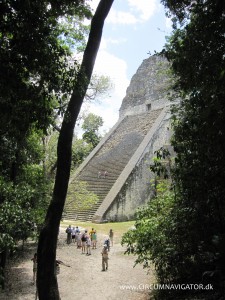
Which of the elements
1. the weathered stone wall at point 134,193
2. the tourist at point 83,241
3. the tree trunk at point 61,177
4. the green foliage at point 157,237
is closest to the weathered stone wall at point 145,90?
the weathered stone wall at point 134,193

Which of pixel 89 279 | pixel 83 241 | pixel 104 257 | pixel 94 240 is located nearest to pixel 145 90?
pixel 94 240

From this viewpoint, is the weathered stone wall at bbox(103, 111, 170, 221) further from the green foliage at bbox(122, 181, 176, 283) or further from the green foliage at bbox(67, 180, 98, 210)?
the green foliage at bbox(122, 181, 176, 283)

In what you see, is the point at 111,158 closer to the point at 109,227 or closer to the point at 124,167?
the point at 124,167

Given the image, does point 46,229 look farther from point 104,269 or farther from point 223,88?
point 104,269

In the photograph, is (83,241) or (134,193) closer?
(83,241)

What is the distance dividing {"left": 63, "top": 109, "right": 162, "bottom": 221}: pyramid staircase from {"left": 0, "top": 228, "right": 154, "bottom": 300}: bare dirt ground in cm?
514

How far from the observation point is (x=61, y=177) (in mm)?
4176

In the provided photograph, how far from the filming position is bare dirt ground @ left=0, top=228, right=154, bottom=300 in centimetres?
778

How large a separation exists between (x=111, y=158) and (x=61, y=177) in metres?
18.8

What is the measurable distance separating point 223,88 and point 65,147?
218 cm

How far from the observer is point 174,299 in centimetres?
557

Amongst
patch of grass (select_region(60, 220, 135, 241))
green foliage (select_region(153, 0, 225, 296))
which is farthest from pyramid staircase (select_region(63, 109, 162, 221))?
green foliage (select_region(153, 0, 225, 296))

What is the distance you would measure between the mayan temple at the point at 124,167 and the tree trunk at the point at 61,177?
25.1 ft

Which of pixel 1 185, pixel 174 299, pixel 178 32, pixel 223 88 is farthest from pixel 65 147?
pixel 1 185
